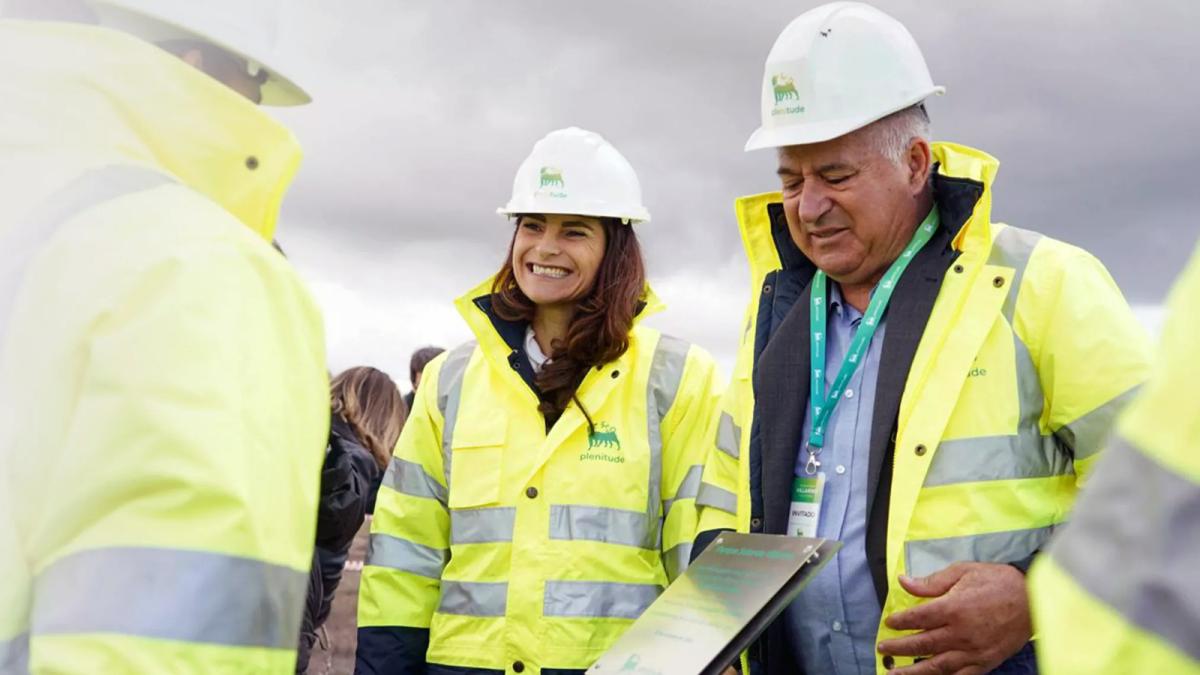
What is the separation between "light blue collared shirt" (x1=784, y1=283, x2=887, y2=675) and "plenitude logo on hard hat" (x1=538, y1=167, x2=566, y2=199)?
1.70m

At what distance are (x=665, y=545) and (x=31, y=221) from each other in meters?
3.01

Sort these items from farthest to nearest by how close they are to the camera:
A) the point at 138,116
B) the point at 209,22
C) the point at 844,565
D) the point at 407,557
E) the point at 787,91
Answer: 1. the point at 407,557
2. the point at 787,91
3. the point at 844,565
4. the point at 209,22
5. the point at 138,116

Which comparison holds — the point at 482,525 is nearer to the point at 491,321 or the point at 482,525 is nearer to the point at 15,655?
the point at 491,321

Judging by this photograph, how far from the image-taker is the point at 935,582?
9.37ft

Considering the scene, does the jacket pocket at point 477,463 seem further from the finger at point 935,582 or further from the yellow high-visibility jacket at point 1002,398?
the finger at point 935,582

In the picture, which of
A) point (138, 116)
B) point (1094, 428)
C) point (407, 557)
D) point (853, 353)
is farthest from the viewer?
point (407, 557)

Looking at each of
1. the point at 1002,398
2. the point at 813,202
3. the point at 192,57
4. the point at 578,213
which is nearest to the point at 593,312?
the point at 578,213

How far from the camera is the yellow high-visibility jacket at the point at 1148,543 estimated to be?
1.03 metres

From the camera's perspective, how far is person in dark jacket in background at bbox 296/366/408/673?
4.50m

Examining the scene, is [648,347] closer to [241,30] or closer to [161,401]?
[241,30]

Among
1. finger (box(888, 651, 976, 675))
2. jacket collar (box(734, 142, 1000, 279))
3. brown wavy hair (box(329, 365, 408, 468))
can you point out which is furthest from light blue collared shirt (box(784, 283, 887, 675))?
brown wavy hair (box(329, 365, 408, 468))

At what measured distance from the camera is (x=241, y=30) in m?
1.96

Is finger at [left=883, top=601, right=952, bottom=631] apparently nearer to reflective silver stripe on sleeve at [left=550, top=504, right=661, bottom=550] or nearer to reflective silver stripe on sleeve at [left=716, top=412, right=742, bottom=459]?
reflective silver stripe on sleeve at [left=716, top=412, right=742, bottom=459]

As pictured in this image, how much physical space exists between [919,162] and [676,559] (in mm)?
1646
